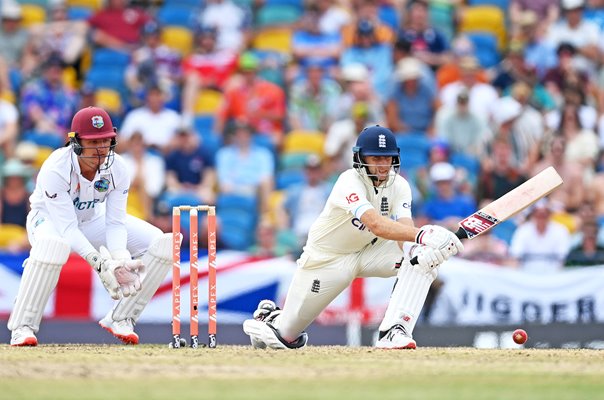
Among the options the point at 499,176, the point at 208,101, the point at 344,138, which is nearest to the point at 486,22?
the point at 499,176

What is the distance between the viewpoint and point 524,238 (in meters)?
12.2

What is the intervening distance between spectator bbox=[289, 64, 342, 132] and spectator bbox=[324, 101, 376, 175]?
1.64 ft

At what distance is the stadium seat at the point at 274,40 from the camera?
1497 cm

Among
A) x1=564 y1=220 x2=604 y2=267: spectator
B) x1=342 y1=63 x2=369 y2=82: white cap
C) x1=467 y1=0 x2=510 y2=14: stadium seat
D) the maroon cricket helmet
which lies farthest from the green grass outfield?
x1=467 y1=0 x2=510 y2=14: stadium seat

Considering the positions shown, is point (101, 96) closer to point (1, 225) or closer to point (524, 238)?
point (1, 225)

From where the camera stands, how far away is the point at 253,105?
13953 millimetres

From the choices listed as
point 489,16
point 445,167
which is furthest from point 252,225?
point 489,16

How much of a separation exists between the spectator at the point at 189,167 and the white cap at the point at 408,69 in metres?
2.22

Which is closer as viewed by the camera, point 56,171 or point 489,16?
point 56,171

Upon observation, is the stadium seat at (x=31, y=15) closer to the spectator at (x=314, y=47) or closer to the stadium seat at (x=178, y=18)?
the stadium seat at (x=178, y=18)

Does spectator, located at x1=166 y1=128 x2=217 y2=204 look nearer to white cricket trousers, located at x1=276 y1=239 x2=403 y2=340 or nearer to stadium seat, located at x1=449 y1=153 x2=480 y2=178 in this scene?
stadium seat, located at x1=449 y1=153 x2=480 y2=178

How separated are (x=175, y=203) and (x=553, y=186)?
5.40 meters

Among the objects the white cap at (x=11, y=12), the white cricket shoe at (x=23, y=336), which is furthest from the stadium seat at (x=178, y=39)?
the white cricket shoe at (x=23, y=336)

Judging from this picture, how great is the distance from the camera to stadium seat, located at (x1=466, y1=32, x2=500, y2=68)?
14938 millimetres
